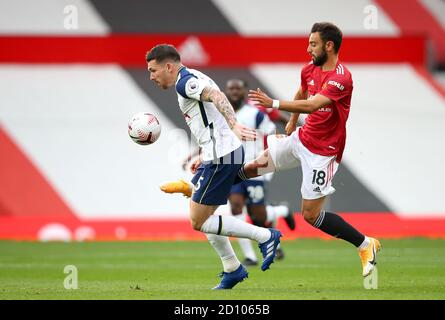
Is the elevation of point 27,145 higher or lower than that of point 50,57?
lower

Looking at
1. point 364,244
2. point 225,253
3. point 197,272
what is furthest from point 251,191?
point 225,253

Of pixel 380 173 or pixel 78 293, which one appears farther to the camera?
pixel 380 173

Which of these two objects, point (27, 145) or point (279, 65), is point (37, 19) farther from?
point (279, 65)

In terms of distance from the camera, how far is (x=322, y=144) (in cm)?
920

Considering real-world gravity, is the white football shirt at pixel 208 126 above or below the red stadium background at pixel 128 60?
below

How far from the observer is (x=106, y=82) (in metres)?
19.8

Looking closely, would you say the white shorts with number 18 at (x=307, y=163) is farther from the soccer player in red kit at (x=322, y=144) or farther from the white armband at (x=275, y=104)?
the white armband at (x=275, y=104)

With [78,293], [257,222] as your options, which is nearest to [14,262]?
[257,222]

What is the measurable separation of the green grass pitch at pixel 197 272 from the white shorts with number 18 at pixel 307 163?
35.4 inches

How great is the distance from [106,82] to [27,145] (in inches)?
80.6

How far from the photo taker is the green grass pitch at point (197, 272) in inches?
327

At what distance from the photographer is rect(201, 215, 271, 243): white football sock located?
854 centimetres

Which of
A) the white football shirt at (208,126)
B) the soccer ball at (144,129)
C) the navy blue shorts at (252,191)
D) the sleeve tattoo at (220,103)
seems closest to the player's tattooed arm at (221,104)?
the sleeve tattoo at (220,103)

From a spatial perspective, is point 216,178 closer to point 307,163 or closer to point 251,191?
point 307,163
